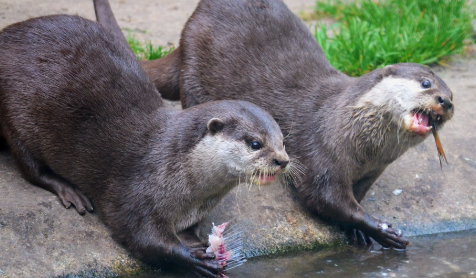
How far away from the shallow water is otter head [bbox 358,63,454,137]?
56 cm

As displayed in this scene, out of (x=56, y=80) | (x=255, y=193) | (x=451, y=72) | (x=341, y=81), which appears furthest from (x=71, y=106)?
(x=451, y=72)

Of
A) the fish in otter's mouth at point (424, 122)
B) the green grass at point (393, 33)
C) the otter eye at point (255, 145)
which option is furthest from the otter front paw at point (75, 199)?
the green grass at point (393, 33)

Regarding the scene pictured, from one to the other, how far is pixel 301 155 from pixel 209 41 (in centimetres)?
86

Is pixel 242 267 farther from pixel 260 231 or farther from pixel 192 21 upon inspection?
pixel 192 21

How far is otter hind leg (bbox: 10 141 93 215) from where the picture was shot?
3.31 metres

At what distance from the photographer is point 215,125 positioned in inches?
118

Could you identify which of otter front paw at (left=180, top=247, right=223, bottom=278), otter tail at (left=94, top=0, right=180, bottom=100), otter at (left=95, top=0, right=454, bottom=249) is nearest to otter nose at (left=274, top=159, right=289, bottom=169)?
otter front paw at (left=180, top=247, right=223, bottom=278)

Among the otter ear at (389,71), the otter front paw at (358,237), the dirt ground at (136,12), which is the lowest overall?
the otter front paw at (358,237)

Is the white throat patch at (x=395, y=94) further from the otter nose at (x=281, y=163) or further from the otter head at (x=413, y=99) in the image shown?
the otter nose at (x=281, y=163)

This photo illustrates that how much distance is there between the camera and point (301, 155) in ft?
12.0

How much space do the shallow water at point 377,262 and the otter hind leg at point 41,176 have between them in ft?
1.76

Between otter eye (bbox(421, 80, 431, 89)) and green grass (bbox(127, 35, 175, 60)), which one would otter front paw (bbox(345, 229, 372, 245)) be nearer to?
otter eye (bbox(421, 80, 431, 89))

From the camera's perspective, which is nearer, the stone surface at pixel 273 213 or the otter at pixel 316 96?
the stone surface at pixel 273 213

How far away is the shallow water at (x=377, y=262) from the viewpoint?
10.2ft
